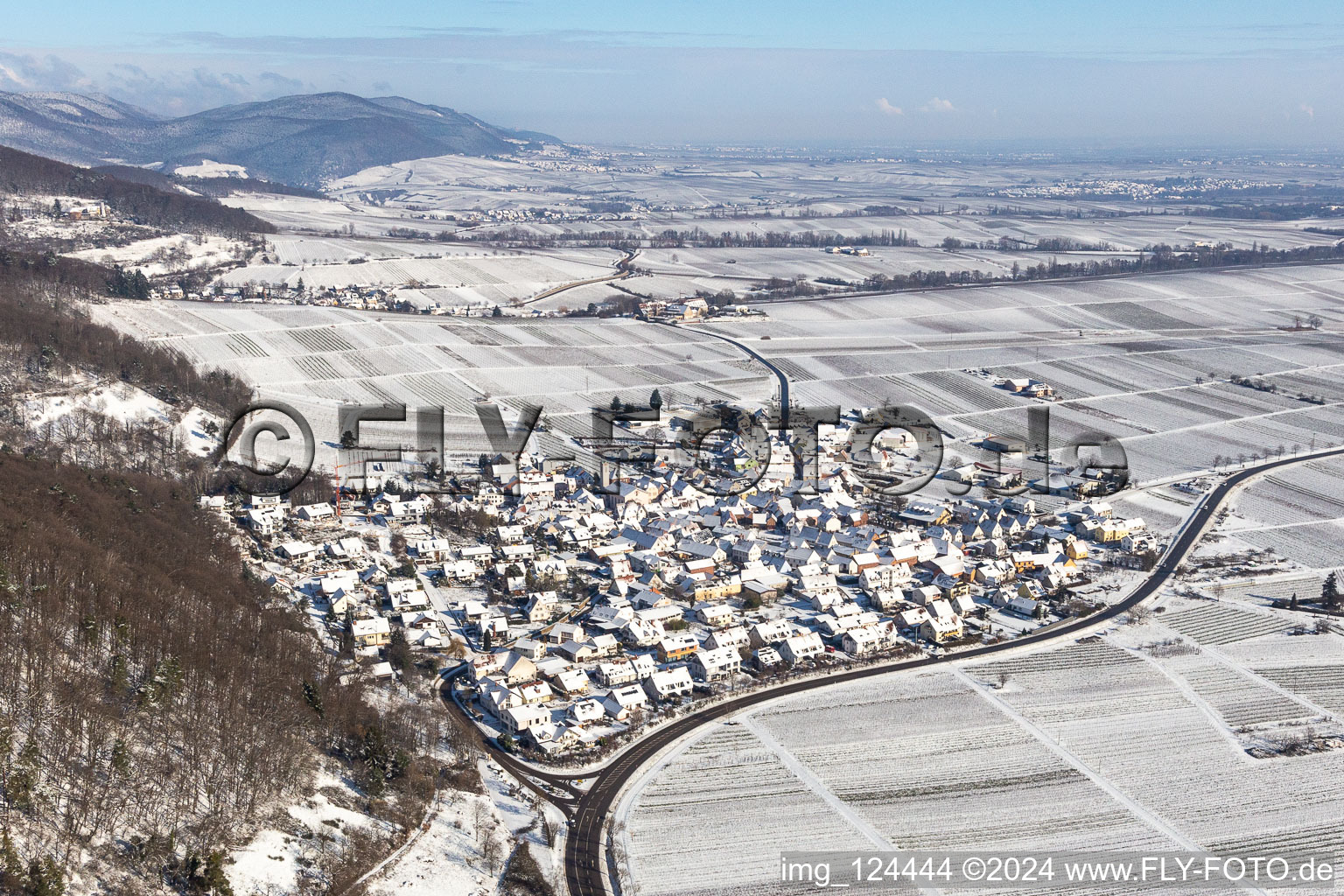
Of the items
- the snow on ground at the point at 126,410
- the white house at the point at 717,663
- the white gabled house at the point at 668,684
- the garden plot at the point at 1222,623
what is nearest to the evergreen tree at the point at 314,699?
the white gabled house at the point at 668,684

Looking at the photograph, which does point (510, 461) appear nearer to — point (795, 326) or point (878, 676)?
point (878, 676)

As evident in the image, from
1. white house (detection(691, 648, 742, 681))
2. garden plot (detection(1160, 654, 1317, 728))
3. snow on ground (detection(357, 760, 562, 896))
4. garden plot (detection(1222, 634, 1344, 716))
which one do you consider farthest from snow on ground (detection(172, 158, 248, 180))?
garden plot (detection(1222, 634, 1344, 716))

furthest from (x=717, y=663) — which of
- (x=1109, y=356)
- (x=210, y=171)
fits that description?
(x=210, y=171)

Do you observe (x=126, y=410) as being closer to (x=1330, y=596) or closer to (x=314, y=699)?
(x=314, y=699)

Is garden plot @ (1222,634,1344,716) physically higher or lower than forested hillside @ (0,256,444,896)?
lower

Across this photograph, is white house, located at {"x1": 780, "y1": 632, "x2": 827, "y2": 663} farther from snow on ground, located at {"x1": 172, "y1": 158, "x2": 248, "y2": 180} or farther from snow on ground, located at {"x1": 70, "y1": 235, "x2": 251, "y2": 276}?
snow on ground, located at {"x1": 172, "y1": 158, "x2": 248, "y2": 180}
